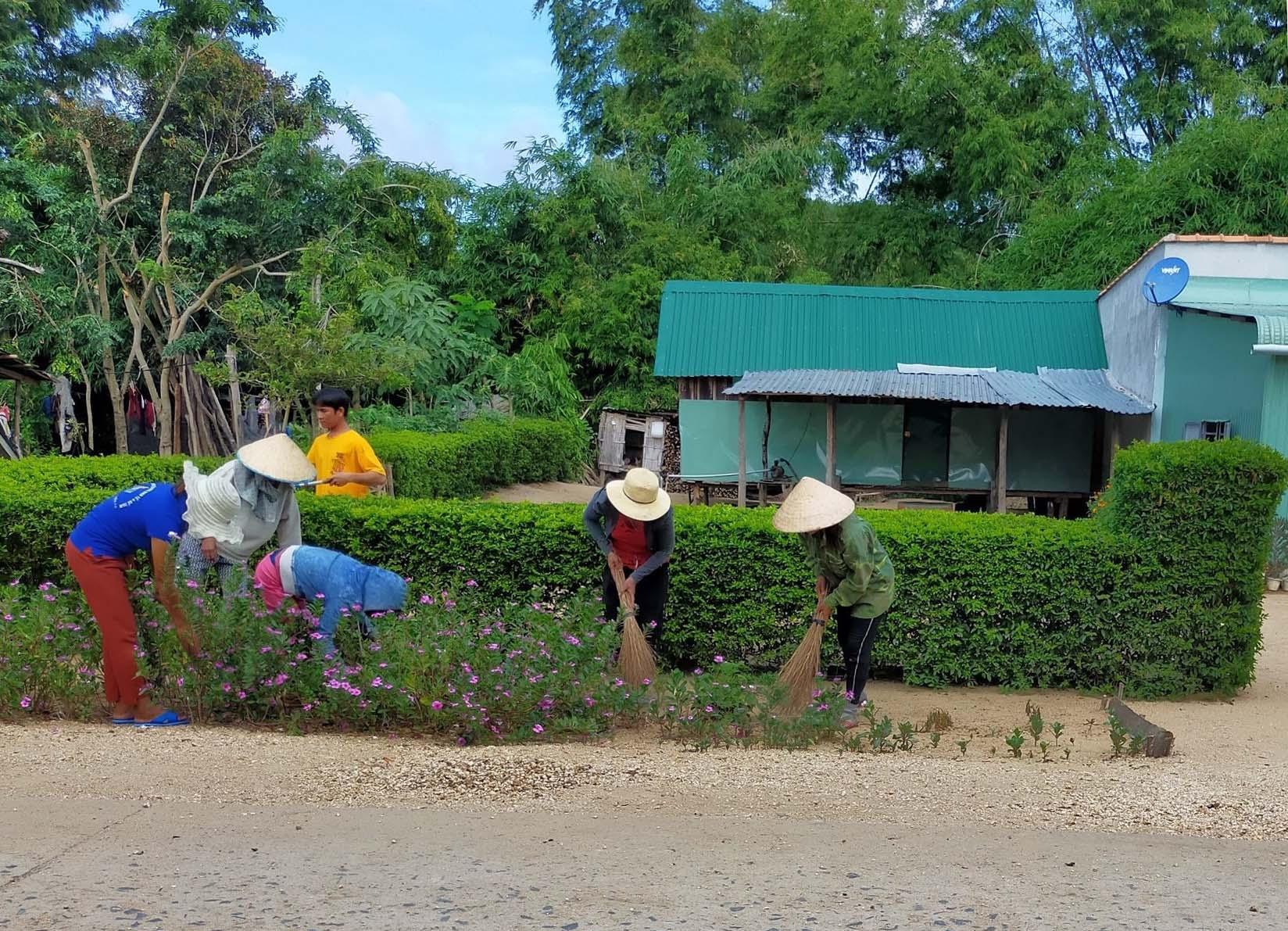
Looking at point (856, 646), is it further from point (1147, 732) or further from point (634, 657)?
point (1147, 732)

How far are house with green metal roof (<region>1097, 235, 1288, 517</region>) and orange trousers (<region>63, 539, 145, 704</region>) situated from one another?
39.0 ft

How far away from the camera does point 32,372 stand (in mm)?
14273

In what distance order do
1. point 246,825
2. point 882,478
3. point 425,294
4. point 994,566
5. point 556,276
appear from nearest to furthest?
point 246,825
point 994,566
point 882,478
point 425,294
point 556,276

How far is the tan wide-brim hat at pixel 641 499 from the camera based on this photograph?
6.69 meters

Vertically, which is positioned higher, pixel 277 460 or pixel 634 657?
pixel 277 460

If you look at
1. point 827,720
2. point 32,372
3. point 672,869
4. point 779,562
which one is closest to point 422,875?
point 672,869

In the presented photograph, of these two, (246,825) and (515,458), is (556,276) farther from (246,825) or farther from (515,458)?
(246,825)

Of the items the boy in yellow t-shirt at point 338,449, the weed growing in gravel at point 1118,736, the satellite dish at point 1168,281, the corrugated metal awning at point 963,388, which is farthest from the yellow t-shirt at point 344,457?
the satellite dish at point 1168,281

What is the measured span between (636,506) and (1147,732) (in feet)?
9.21

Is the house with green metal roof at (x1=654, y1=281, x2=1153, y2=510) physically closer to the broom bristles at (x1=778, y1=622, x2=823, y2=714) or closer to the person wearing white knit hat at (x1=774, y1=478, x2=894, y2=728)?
the person wearing white knit hat at (x1=774, y1=478, x2=894, y2=728)

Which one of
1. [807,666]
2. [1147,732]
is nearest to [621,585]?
[807,666]

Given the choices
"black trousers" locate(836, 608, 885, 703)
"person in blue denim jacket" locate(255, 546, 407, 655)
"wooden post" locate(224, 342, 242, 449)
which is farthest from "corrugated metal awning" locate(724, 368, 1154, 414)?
"person in blue denim jacket" locate(255, 546, 407, 655)

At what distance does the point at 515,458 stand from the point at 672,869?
55.3 feet

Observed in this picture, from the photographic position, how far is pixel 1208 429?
1509 centimetres
